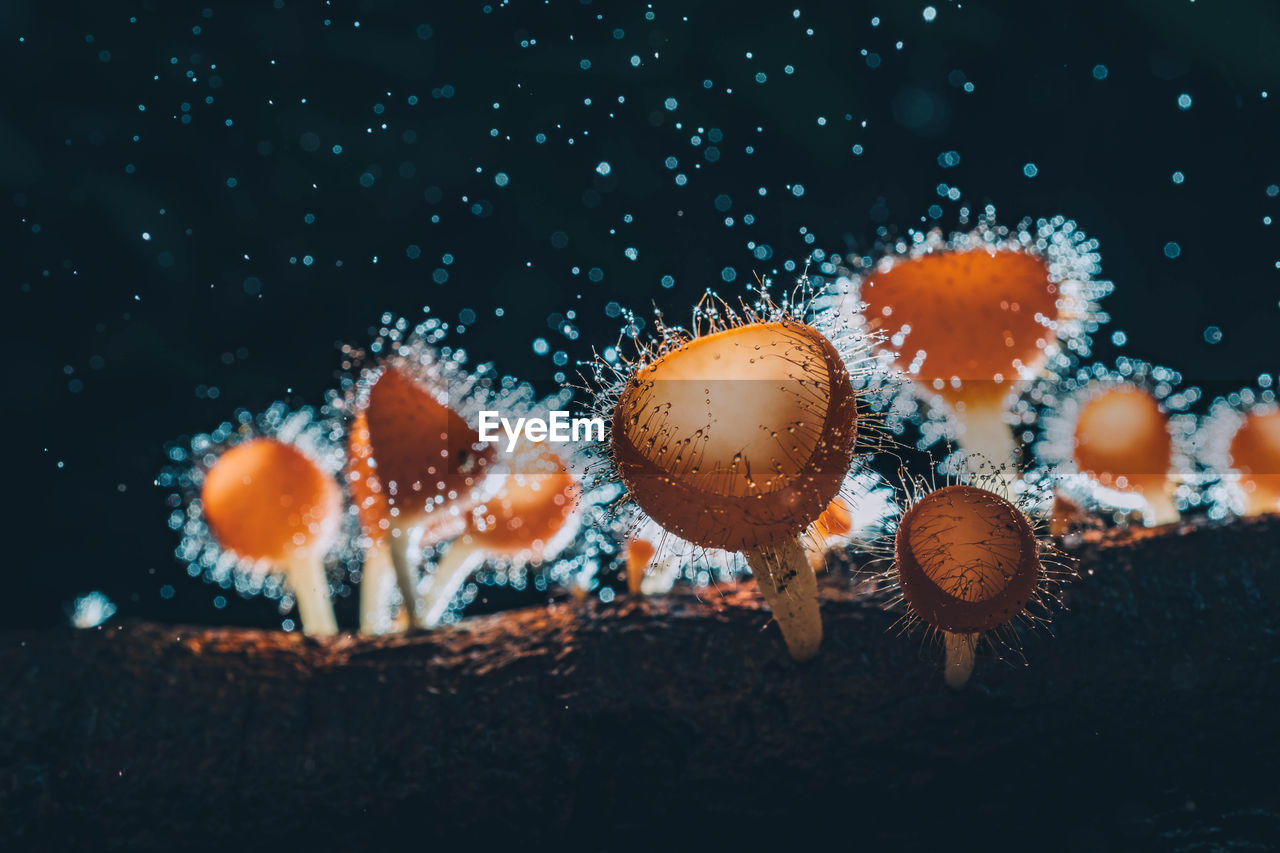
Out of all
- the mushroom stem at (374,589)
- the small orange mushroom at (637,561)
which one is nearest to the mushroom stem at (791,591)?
the small orange mushroom at (637,561)

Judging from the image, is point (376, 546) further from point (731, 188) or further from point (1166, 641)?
point (1166, 641)

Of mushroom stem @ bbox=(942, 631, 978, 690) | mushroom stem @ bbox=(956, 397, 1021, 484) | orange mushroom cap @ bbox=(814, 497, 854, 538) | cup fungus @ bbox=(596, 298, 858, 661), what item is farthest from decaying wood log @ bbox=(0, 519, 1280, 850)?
cup fungus @ bbox=(596, 298, 858, 661)

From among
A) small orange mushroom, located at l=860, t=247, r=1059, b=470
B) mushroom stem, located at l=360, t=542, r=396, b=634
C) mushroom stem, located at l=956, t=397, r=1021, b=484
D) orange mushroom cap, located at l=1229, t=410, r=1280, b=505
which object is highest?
small orange mushroom, located at l=860, t=247, r=1059, b=470

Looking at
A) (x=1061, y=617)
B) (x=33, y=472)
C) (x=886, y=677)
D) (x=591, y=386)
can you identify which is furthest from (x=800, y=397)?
(x=33, y=472)

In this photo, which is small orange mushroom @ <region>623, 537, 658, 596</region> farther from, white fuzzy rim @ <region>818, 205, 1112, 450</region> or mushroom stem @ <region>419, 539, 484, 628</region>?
white fuzzy rim @ <region>818, 205, 1112, 450</region>

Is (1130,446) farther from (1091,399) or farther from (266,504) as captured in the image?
(266,504)
